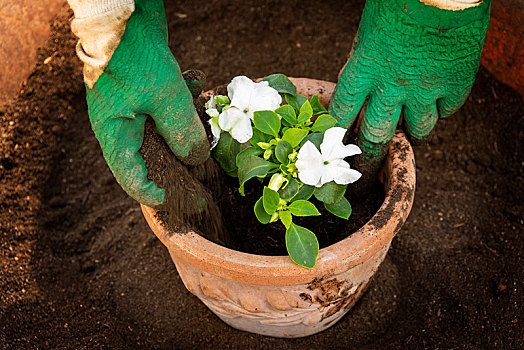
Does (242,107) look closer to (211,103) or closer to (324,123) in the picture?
(211,103)

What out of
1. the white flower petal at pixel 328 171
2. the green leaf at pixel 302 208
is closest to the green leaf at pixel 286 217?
the green leaf at pixel 302 208

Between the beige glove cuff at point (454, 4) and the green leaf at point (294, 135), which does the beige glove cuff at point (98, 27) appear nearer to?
the green leaf at point (294, 135)

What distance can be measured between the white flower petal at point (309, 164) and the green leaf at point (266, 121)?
102 millimetres

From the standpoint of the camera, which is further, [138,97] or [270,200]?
[270,200]

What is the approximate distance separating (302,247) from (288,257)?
40mm

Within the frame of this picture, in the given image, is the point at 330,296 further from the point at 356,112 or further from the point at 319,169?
the point at 356,112

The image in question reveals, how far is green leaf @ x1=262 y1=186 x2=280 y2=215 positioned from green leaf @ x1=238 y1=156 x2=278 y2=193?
63 millimetres

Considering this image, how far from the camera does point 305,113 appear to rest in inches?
50.0

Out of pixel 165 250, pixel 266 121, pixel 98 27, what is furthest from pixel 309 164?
pixel 165 250

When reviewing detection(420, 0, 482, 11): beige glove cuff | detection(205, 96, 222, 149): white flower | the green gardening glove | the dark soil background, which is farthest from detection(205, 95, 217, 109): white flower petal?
the dark soil background

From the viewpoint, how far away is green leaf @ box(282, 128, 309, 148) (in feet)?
3.98

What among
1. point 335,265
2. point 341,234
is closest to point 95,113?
point 335,265

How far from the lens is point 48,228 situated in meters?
1.81

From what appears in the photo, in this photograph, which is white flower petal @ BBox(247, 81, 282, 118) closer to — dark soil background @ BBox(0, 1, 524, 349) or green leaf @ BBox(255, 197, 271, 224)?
green leaf @ BBox(255, 197, 271, 224)
